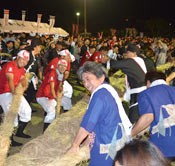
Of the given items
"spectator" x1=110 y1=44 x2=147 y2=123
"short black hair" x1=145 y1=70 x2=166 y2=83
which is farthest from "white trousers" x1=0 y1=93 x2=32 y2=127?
"short black hair" x1=145 y1=70 x2=166 y2=83

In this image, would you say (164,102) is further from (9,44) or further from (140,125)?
(9,44)

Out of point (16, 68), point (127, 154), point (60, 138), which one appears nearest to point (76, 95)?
point (16, 68)

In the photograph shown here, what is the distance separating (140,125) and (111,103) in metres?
0.53

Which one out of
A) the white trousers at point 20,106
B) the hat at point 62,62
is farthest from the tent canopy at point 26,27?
the white trousers at point 20,106

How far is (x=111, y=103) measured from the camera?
343cm

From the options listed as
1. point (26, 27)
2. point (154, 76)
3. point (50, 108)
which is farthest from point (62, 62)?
point (26, 27)

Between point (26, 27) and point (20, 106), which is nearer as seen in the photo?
point (20, 106)

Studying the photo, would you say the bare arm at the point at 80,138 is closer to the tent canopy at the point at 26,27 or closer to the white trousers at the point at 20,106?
the white trousers at the point at 20,106

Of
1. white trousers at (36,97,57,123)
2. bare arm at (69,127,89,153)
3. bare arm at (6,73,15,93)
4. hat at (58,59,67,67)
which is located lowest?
white trousers at (36,97,57,123)

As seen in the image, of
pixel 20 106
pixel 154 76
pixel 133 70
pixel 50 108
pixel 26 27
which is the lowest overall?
pixel 50 108

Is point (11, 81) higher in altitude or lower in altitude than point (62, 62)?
lower

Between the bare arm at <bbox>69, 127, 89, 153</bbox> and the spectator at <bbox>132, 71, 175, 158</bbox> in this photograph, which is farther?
the spectator at <bbox>132, 71, 175, 158</bbox>

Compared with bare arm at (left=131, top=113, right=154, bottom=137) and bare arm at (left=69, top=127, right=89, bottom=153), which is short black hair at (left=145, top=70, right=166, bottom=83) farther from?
bare arm at (left=69, top=127, right=89, bottom=153)

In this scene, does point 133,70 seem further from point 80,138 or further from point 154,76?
point 80,138
